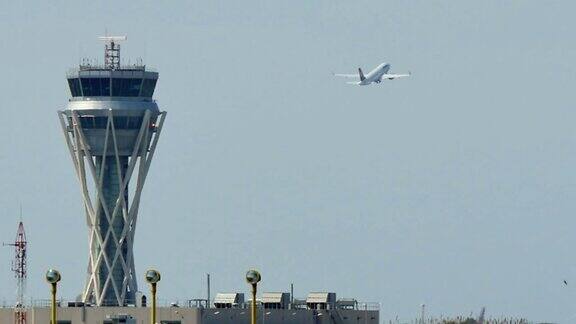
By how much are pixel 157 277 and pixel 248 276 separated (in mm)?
9531

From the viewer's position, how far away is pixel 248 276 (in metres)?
167

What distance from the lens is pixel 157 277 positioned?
17312 cm

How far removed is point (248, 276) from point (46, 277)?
18565mm

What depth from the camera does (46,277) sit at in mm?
175250

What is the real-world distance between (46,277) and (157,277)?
9492 mm
